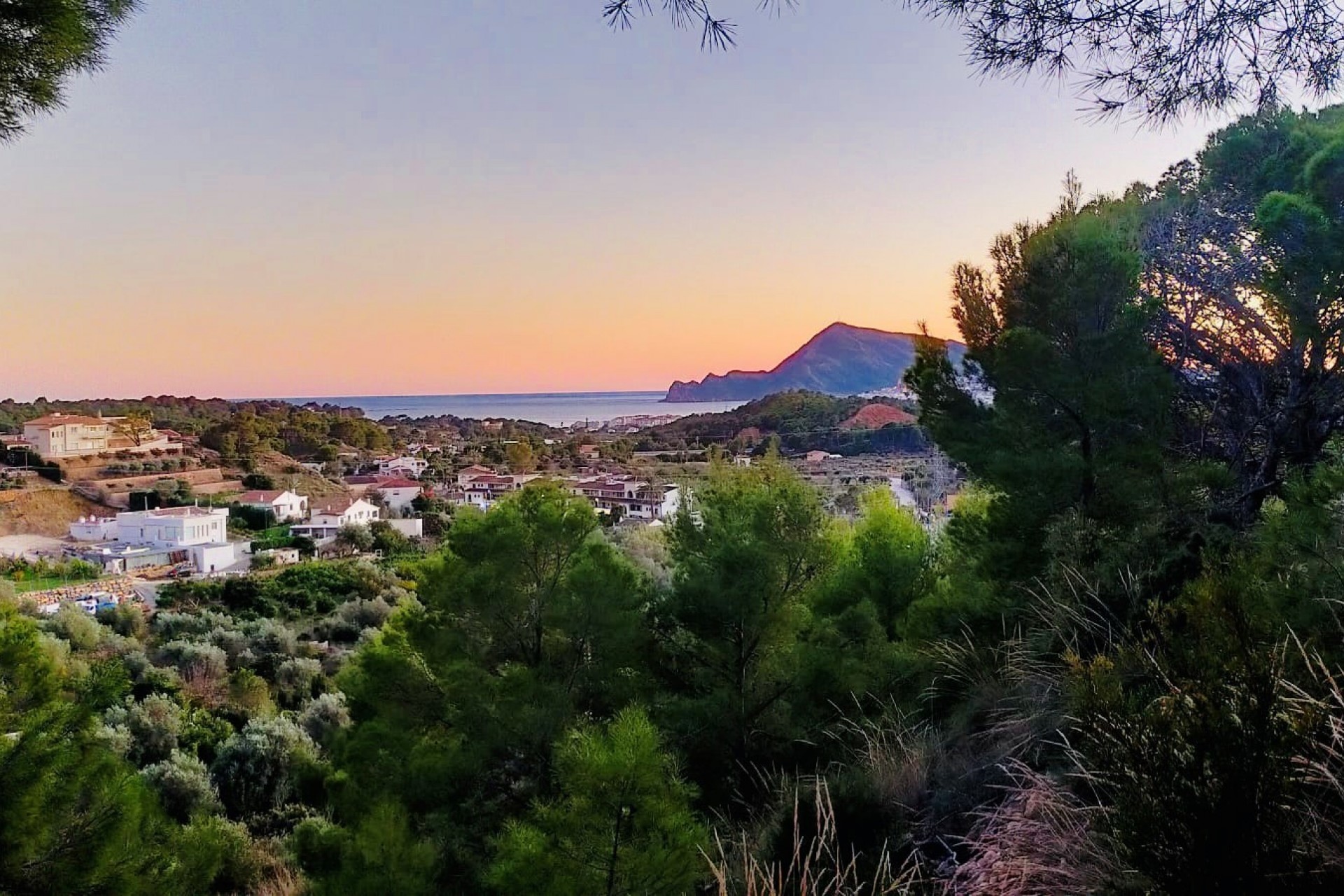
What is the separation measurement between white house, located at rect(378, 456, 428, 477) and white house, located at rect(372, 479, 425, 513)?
495 centimetres

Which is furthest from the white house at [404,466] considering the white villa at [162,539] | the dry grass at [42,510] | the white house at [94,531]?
the white house at [94,531]

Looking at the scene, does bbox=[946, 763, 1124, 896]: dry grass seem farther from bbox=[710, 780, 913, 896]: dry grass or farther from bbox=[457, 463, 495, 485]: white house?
bbox=[457, 463, 495, 485]: white house

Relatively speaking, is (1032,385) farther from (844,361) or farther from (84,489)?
(844,361)

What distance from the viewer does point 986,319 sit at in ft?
20.0

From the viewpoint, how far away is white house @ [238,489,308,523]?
31.6m

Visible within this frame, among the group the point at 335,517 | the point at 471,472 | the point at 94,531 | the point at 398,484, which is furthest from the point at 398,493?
the point at 94,531

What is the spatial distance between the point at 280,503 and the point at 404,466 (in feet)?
30.8

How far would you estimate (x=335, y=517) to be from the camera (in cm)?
2950

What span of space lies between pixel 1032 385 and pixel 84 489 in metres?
40.4

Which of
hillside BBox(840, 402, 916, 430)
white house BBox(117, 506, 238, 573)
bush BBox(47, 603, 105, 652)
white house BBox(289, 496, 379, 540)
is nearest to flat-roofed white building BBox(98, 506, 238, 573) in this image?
white house BBox(117, 506, 238, 573)

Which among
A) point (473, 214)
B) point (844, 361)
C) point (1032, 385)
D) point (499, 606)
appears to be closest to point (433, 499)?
point (473, 214)

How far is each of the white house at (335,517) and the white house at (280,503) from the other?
1241 mm

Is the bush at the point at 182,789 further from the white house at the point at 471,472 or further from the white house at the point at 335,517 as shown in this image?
the white house at the point at 471,472

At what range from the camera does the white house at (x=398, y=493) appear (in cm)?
3300
